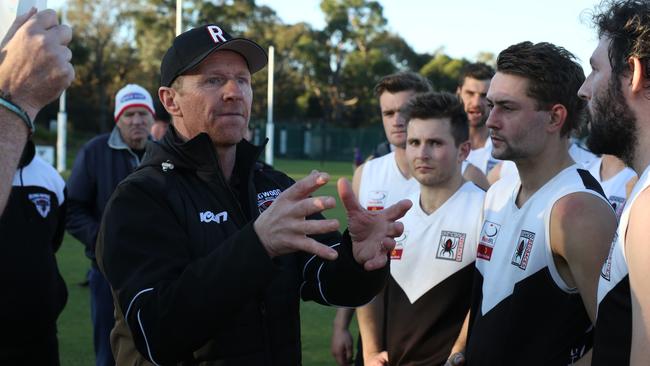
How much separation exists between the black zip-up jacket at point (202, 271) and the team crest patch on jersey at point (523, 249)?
0.71m

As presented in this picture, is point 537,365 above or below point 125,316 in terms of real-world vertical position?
below

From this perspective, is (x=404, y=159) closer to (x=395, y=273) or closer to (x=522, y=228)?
(x=395, y=273)

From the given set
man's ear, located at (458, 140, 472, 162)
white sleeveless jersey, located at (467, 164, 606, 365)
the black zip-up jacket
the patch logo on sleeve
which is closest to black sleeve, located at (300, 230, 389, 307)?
→ the black zip-up jacket

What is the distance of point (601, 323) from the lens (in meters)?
2.35

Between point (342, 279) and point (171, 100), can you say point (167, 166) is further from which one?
point (342, 279)

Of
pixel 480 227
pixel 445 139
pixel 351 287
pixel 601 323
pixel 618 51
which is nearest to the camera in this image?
pixel 601 323

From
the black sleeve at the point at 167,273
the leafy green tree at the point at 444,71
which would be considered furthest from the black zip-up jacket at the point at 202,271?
the leafy green tree at the point at 444,71

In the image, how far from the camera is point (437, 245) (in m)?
3.99

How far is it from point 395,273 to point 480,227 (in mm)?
541

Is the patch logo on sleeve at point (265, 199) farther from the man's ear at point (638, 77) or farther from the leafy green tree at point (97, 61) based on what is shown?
the leafy green tree at point (97, 61)

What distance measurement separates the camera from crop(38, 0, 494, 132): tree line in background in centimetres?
5950

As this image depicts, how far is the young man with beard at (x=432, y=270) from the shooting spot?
3916mm

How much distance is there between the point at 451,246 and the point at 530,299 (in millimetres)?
861

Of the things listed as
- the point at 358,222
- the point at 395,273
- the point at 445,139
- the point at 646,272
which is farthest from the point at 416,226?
the point at 646,272
